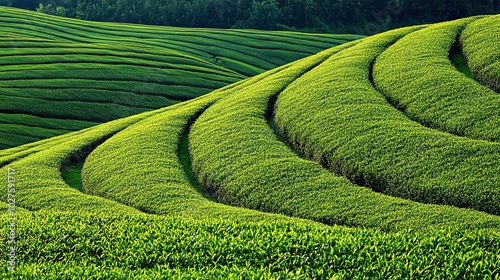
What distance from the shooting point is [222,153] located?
20344 mm

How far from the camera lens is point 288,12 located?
3469 inches

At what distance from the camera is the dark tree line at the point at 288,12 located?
85875 millimetres

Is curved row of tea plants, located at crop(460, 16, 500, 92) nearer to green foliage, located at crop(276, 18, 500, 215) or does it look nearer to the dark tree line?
green foliage, located at crop(276, 18, 500, 215)

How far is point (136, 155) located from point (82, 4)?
77.2 meters

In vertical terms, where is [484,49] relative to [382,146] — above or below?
above

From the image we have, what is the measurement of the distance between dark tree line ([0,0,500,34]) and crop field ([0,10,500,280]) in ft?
192

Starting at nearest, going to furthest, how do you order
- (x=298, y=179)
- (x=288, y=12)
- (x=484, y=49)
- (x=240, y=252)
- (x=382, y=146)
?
(x=240, y=252)
(x=298, y=179)
(x=382, y=146)
(x=484, y=49)
(x=288, y=12)

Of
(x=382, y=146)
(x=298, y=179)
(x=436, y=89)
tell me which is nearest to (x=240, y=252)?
(x=298, y=179)

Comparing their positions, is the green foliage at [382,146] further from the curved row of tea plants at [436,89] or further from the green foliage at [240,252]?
the green foliage at [240,252]

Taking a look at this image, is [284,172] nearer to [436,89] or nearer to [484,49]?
[436,89]

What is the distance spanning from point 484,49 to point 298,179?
10.6 m

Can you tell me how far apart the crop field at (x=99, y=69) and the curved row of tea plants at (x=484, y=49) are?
2331 cm

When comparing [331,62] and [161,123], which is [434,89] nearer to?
[331,62]

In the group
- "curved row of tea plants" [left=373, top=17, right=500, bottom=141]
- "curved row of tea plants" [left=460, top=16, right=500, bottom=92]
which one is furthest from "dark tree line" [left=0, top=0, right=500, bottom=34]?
"curved row of tea plants" [left=373, top=17, right=500, bottom=141]
